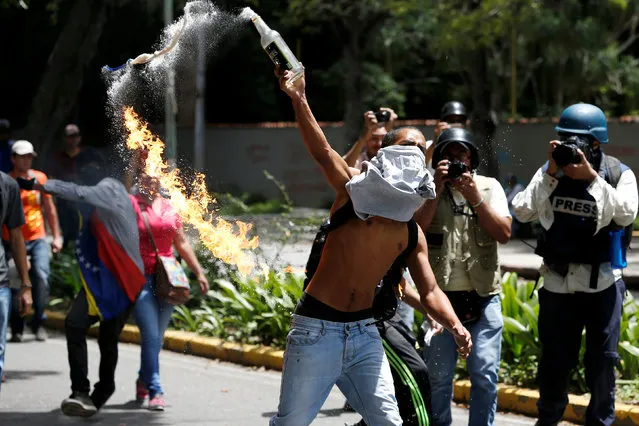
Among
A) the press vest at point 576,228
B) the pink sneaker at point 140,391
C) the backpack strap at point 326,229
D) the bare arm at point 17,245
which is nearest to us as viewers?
the backpack strap at point 326,229

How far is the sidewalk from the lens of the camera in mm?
12992

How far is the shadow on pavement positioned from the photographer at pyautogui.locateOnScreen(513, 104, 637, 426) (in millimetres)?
2730

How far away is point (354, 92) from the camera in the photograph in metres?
26.0

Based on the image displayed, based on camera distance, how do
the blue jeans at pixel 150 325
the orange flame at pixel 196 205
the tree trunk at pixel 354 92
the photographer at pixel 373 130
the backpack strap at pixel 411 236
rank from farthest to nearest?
the tree trunk at pixel 354 92
the blue jeans at pixel 150 325
the photographer at pixel 373 130
the orange flame at pixel 196 205
the backpack strap at pixel 411 236

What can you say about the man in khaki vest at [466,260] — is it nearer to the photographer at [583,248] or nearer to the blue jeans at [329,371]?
the photographer at [583,248]

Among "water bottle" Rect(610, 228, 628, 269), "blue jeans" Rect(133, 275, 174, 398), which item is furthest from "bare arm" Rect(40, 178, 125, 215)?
"water bottle" Rect(610, 228, 628, 269)

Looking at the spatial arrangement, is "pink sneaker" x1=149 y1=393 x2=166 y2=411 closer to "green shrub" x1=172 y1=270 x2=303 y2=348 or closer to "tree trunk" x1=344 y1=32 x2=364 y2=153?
"green shrub" x1=172 y1=270 x2=303 y2=348

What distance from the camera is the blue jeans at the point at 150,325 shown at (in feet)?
24.5

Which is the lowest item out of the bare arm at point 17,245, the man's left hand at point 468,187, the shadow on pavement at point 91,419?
the shadow on pavement at point 91,419

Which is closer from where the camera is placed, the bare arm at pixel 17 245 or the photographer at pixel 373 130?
the bare arm at pixel 17 245

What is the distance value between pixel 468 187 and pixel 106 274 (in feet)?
9.02

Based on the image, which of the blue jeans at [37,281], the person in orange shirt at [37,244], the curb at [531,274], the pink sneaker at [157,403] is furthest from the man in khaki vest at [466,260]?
the curb at [531,274]

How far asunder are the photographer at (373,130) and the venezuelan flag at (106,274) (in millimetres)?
1656

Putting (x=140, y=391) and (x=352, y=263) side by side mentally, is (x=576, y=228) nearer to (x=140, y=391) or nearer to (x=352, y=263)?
(x=352, y=263)
